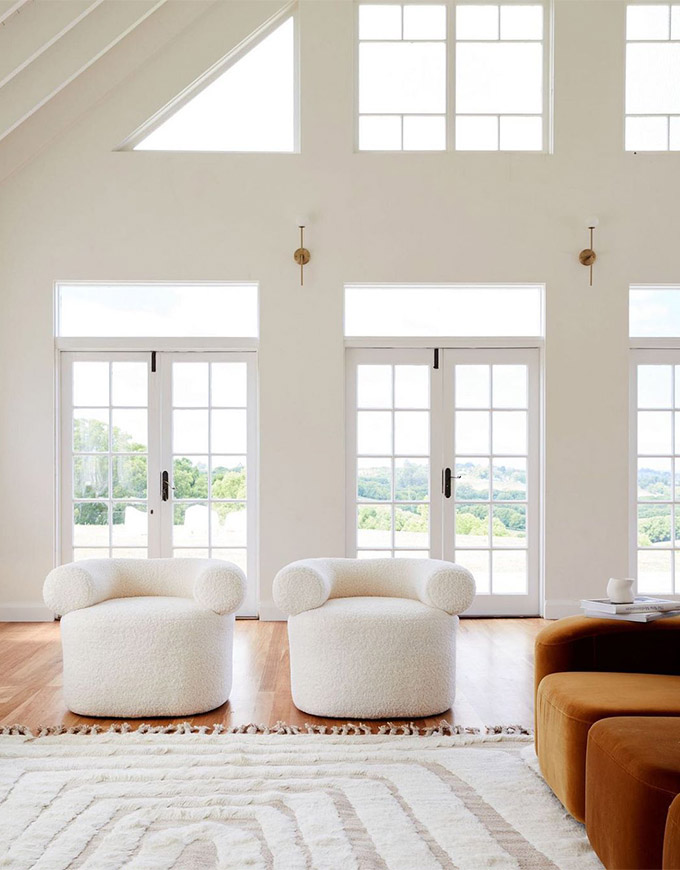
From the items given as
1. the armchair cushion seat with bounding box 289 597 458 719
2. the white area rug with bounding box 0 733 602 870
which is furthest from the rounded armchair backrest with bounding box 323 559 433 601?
the white area rug with bounding box 0 733 602 870

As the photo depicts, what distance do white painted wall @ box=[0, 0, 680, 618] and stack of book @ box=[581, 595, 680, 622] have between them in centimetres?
291

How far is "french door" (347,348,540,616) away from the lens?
6.11m

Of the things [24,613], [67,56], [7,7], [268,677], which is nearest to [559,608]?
[268,677]

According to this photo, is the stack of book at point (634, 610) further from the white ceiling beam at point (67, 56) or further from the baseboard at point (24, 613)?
the white ceiling beam at point (67, 56)

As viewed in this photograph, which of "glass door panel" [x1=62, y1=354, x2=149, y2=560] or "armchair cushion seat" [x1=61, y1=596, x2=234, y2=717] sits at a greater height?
"glass door panel" [x1=62, y1=354, x2=149, y2=560]

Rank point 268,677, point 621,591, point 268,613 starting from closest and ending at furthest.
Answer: point 621,591
point 268,677
point 268,613

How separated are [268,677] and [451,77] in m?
4.53

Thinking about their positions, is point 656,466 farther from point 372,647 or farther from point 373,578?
point 372,647

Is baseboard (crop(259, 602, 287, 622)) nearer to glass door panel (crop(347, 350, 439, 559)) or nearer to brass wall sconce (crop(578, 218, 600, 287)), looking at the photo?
glass door panel (crop(347, 350, 439, 559))

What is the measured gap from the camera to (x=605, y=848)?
7.13 feet

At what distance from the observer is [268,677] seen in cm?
436

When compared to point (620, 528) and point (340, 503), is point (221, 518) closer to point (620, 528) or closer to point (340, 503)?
point (340, 503)

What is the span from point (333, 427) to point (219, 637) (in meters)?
2.50

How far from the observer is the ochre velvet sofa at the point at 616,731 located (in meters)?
1.98
